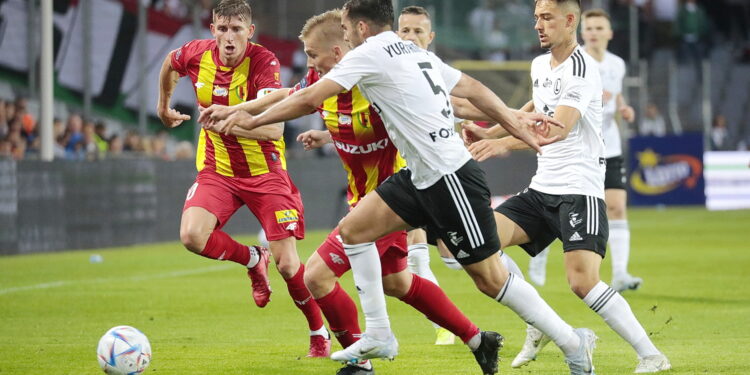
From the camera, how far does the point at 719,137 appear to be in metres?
→ 29.1

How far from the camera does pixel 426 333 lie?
30.6 ft

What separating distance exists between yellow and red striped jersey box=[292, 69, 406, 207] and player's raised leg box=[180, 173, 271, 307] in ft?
5.24

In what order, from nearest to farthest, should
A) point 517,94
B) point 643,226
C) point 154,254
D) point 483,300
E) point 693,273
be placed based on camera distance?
point 483,300 < point 693,273 < point 154,254 < point 643,226 < point 517,94

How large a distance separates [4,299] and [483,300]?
183 inches

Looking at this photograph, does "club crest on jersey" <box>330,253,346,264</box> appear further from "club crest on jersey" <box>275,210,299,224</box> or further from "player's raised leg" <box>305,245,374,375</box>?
"club crest on jersey" <box>275,210,299,224</box>

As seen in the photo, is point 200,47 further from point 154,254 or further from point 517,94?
point 517,94

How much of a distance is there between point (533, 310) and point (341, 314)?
1265 mm

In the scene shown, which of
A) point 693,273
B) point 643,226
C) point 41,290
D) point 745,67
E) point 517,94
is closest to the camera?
point 41,290

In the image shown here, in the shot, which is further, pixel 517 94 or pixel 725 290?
pixel 517 94

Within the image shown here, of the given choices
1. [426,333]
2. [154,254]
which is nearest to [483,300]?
[426,333]

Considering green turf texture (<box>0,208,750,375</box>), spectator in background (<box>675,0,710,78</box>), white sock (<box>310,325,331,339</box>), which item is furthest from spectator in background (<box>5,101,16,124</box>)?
spectator in background (<box>675,0,710,78</box>)

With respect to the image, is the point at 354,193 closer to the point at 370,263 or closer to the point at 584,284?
the point at 370,263

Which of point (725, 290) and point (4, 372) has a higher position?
point (4, 372)

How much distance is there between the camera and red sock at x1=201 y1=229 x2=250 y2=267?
8.78 m
